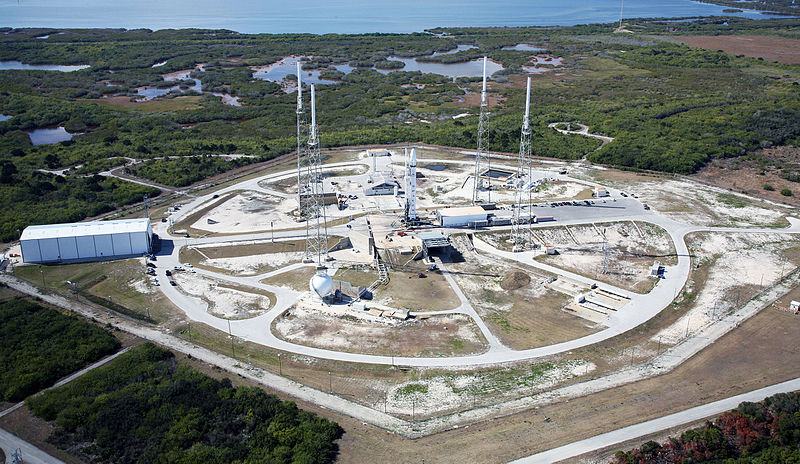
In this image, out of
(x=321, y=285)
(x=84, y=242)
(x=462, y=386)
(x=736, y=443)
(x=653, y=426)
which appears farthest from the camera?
(x=84, y=242)

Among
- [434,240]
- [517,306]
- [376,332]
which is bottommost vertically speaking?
[376,332]

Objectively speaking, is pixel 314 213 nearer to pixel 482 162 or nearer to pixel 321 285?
pixel 321 285

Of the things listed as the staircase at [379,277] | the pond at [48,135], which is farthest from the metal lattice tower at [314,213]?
the pond at [48,135]

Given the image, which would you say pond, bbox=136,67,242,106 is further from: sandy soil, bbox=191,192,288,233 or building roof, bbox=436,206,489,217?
building roof, bbox=436,206,489,217

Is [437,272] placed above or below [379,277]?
above

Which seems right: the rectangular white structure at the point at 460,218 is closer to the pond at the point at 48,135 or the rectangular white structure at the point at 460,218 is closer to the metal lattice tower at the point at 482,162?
the metal lattice tower at the point at 482,162

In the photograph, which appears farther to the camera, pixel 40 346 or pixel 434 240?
pixel 434 240

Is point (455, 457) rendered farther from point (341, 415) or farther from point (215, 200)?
point (215, 200)

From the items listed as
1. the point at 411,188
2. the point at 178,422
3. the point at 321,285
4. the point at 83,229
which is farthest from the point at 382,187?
the point at 178,422
